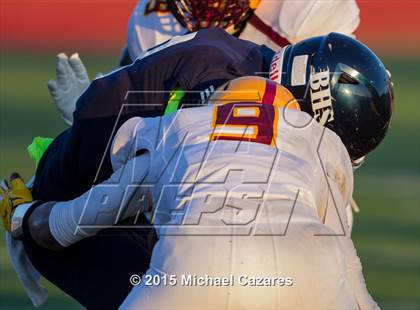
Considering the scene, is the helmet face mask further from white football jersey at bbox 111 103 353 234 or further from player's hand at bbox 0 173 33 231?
player's hand at bbox 0 173 33 231

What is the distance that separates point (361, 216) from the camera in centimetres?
933

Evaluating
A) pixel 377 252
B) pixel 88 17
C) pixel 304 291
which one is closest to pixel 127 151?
pixel 304 291

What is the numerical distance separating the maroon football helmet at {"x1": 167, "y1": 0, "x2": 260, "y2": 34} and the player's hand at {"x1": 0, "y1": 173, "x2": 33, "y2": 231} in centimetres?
155

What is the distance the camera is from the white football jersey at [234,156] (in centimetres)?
385

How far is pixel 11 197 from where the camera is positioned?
486 centimetres

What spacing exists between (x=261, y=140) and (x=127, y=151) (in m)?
0.45

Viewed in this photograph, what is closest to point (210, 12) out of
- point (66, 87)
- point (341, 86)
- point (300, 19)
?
point (300, 19)

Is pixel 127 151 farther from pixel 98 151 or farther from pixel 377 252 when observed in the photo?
pixel 377 252

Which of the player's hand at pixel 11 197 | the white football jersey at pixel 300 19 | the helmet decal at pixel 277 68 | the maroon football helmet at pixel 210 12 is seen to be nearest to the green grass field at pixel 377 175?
the white football jersey at pixel 300 19

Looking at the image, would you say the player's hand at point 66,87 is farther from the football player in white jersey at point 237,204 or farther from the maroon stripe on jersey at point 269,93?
the maroon stripe on jersey at point 269,93

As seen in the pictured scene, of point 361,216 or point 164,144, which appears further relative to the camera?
point 361,216

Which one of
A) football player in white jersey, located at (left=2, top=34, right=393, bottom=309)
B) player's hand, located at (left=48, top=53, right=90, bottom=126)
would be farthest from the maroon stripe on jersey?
player's hand, located at (left=48, top=53, right=90, bottom=126)

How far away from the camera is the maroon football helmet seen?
616 cm

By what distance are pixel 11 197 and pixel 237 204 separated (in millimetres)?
1301
